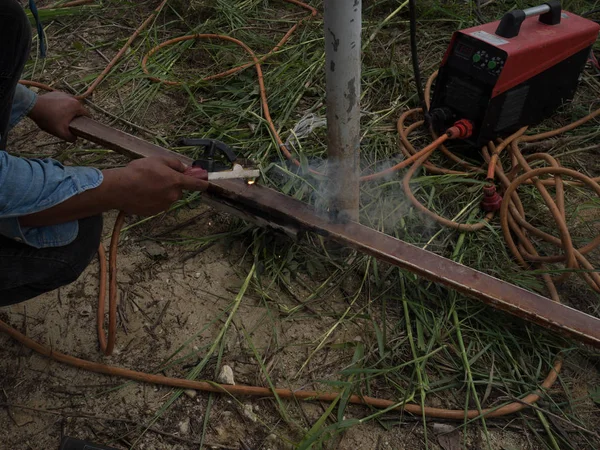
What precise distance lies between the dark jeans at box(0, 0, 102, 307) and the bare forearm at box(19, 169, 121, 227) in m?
0.12

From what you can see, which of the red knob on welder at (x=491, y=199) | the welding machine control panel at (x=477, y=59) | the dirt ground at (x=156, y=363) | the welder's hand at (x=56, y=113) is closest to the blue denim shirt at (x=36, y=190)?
the dirt ground at (x=156, y=363)

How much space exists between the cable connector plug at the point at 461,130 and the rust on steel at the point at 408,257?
2.25 feet

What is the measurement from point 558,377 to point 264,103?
1588 millimetres

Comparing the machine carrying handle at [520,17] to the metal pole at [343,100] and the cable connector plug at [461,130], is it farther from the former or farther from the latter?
the metal pole at [343,100]

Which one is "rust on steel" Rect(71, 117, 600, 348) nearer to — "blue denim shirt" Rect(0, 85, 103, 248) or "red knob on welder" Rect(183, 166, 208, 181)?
"red knob on welder" Rect(183, 166, 208, 181)

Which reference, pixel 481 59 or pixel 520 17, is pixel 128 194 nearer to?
pixel 481 59

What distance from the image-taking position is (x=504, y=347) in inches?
70.0

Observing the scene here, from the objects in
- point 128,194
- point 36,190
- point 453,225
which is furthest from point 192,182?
point 453,225

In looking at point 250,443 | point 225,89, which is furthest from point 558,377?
point 225,89

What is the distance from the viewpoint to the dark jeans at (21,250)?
1.50 metres

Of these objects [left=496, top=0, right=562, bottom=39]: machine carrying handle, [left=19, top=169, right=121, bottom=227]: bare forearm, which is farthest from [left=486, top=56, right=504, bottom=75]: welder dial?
[left=19, top=169, right=121, bottom=227]: bare forearm

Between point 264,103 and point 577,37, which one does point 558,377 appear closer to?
point 577,37

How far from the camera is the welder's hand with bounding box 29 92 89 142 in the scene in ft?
6.61

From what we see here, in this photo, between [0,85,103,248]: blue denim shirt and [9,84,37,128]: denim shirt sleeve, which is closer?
[0,85,103,248]: blue denim shirt
